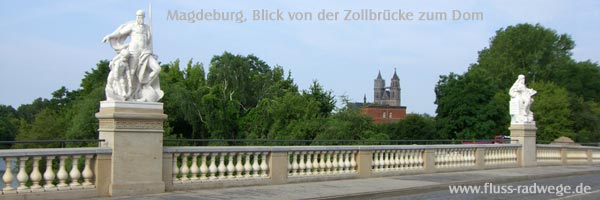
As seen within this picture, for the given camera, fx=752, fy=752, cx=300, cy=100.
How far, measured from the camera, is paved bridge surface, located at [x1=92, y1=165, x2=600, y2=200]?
1386 centimetres

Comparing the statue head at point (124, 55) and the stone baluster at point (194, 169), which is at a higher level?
the statue head at point (124, 55)

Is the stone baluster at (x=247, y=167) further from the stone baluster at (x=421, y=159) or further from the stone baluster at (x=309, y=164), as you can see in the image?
the stone baluster at (x=421, y=159)

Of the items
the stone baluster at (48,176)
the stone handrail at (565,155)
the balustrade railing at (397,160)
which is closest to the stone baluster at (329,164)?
the balustrade railing at (397,160)

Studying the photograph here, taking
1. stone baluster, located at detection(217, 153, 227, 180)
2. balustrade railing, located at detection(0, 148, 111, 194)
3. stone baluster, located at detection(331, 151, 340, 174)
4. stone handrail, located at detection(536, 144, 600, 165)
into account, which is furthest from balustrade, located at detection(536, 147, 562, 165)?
balustrade railing, located at detection(0, 148, 111, 194)

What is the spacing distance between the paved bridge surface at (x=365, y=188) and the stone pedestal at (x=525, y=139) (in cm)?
309

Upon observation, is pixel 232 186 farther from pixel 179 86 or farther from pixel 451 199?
pixel 179 86

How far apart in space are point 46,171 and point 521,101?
18046 millimetres

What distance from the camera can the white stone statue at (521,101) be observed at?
83.9 feet

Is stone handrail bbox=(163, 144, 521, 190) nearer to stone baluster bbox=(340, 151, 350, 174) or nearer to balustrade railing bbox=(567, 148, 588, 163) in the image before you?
stone baluster bbox=(340, 151, 350, 174)

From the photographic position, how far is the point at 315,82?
71812 mm

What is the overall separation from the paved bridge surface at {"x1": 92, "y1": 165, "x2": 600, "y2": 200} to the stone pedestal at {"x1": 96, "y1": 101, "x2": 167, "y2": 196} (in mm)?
297

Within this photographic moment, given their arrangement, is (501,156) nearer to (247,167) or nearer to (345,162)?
(345,162)

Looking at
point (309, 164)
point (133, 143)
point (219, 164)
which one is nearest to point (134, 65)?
point (133, 143)

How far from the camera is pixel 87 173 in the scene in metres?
12.5
